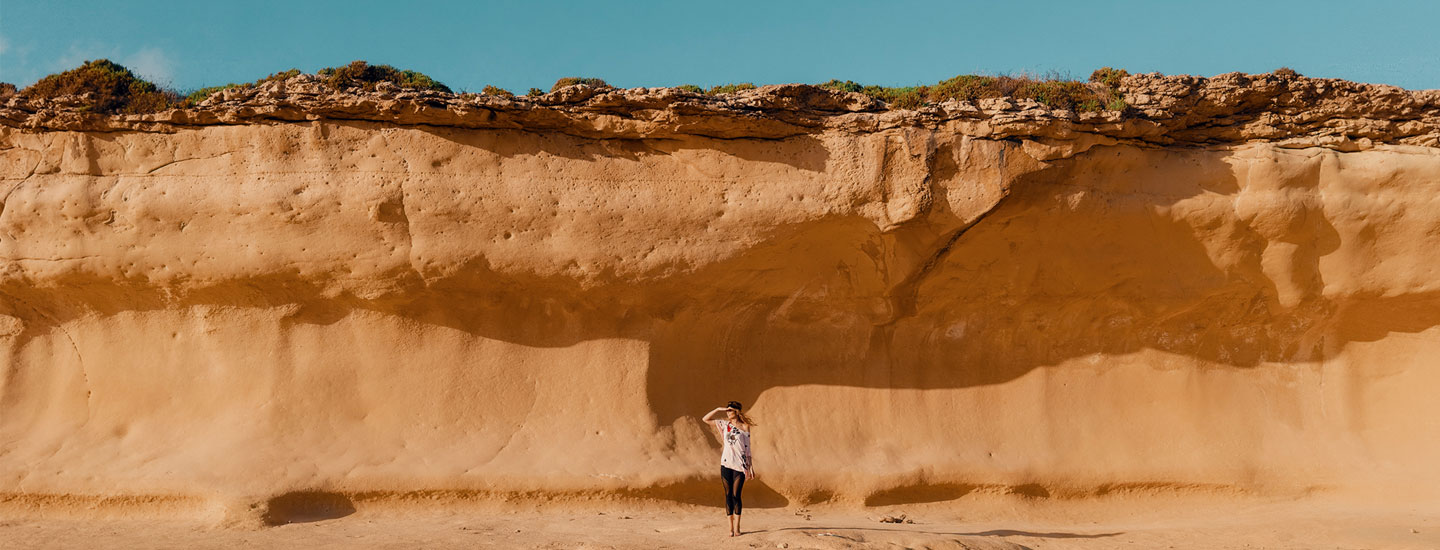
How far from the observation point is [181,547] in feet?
23.5

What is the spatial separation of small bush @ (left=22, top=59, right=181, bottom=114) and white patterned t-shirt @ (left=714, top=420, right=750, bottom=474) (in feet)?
18.1

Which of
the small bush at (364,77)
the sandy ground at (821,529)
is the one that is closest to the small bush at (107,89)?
the small bush at (364,77)

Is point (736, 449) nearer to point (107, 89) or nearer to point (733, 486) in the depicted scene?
point (733, 486)

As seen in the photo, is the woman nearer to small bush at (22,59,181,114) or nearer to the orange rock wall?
the orange rock wall

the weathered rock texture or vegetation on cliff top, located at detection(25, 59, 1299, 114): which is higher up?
vegetation on cliff top, located at detection(25, 59, 1299, 114)

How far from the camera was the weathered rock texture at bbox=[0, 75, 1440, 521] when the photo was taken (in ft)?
28.2

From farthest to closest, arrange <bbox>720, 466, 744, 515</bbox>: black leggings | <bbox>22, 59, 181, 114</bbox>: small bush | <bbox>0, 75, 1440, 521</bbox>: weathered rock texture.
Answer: <bbox>22, 59, 181, 114</bbox>: small bush < <bbox>0, 75, 1440, 521</bbox>: weathered rock texture < <bbox>720, 466, 744, 515</bbox>: black leggings

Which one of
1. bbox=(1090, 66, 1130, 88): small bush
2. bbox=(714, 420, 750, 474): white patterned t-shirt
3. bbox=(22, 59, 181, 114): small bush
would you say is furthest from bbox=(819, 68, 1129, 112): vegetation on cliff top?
bbox=(22, 59, 181, 114): small bush

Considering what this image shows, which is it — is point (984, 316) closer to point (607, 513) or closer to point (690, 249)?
point (690, 249)

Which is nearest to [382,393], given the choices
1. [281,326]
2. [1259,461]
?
[281,326]

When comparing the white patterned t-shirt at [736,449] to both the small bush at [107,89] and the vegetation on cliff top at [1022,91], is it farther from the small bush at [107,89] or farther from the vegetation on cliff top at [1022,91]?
the small bush at [107,89]

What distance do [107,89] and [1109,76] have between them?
28.9 feet

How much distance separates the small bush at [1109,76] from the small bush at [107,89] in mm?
8166

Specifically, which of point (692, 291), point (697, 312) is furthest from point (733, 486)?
point (697, 312)
